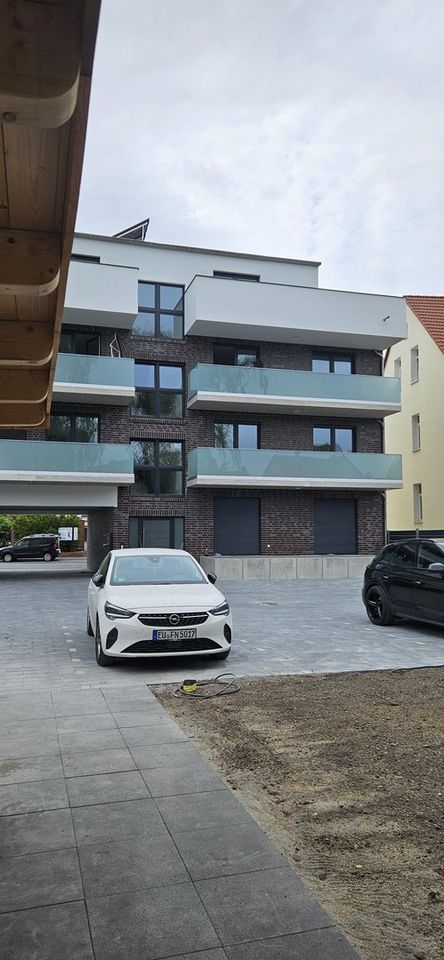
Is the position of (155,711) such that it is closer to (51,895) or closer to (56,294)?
(51,895)

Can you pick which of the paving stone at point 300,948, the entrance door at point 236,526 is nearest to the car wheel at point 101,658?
the paving stone at point 300,948

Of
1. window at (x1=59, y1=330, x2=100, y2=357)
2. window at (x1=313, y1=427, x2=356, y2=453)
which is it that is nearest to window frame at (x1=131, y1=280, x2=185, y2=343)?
window at (x1=59, y1=330, x2=100, y2=357)

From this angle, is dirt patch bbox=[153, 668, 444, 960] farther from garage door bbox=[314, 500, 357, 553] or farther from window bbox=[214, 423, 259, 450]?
garage door bbox=[314, 500, 357, 553]

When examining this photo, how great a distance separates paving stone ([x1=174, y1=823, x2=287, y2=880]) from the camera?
326 centimetres

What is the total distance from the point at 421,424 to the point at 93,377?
1691cm

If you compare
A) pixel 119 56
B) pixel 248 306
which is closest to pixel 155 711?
pixel 119 56

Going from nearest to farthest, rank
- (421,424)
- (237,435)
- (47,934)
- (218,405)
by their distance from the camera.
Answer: (47,934) < (218,405) < (237,435) < (421,424)

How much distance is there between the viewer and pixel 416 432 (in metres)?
33.3

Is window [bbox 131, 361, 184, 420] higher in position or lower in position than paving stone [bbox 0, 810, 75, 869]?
higher

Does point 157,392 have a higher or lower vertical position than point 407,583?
higher

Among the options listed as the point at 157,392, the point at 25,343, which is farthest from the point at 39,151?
the point at 157,392

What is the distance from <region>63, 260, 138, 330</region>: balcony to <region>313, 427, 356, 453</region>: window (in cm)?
835

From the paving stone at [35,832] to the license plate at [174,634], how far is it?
4.01 metres

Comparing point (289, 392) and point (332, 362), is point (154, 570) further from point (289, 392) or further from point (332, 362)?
point (332, 362)
